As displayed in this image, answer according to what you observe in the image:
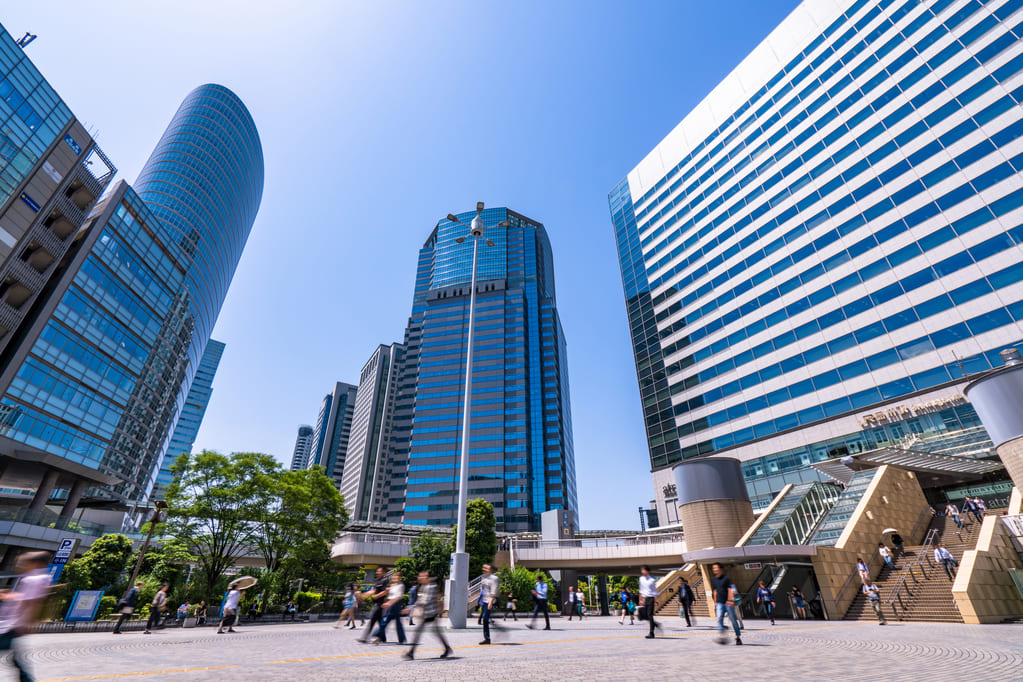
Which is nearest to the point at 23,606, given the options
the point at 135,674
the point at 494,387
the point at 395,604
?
the point at 135,674

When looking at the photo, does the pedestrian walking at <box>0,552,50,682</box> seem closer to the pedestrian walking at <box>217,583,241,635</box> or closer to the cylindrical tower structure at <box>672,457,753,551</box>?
the pedestrian walking at <box>217,583,241,635</box>

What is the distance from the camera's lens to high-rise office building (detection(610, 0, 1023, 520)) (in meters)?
32.5

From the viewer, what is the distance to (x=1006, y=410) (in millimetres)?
22109

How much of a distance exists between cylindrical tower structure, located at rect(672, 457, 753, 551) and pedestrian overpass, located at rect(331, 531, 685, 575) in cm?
838

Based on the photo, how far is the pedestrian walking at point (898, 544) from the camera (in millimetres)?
21875

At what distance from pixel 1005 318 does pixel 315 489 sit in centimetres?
4827

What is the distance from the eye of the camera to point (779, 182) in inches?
1881

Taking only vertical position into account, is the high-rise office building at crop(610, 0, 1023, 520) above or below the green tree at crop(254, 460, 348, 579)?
above

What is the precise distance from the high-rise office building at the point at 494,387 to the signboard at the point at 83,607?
82.7 m

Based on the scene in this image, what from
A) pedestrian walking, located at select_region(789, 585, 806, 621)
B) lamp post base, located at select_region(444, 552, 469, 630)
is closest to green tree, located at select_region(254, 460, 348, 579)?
lamp post base, located at select_region(444, 552, 469, 630)

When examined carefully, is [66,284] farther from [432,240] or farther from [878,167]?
[432,240]

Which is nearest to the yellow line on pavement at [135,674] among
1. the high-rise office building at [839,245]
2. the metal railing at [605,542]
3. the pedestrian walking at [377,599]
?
the pedestrian walking at [377,599]

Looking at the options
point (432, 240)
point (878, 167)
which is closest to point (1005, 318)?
point (878, 167)

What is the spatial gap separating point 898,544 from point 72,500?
219 ft
